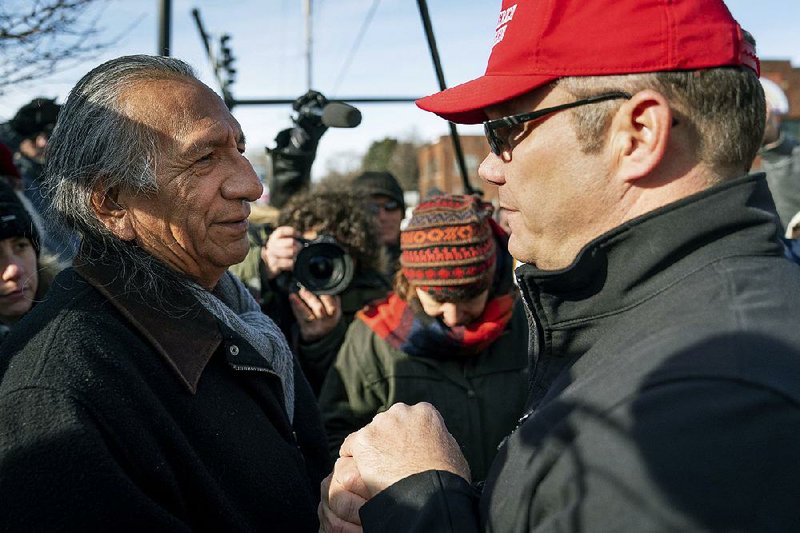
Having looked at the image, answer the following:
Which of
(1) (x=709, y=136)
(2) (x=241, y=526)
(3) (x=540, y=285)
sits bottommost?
Answer: (2) (x=241, y=526)

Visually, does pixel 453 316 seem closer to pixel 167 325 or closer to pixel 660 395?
pixel 167 325

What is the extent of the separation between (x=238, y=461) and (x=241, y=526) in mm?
154

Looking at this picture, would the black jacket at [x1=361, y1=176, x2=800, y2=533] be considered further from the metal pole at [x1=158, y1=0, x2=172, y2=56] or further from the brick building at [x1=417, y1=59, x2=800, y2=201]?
the brick building at [x1=417, y1=59, x2=800, y2=201]

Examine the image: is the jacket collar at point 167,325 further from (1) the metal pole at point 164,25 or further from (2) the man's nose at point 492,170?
(1) the metal pole at point 164,25

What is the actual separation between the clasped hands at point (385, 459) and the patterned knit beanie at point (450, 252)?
137 cm

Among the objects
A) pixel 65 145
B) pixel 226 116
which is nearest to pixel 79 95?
pixel 65 145

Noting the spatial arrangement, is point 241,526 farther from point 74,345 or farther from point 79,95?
point 79,95

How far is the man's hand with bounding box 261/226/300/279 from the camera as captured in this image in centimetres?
344

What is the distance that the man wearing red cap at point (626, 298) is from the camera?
39.5 inches

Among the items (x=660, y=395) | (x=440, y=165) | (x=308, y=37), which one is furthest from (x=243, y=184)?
(x=440, y=165)

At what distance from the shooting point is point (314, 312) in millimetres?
3393

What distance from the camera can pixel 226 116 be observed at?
199 cm

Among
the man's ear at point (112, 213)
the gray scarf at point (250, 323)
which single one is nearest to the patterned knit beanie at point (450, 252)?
the gray scarf at point (250, 323)

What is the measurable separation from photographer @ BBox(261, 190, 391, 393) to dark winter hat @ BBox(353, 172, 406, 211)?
1211 mm
